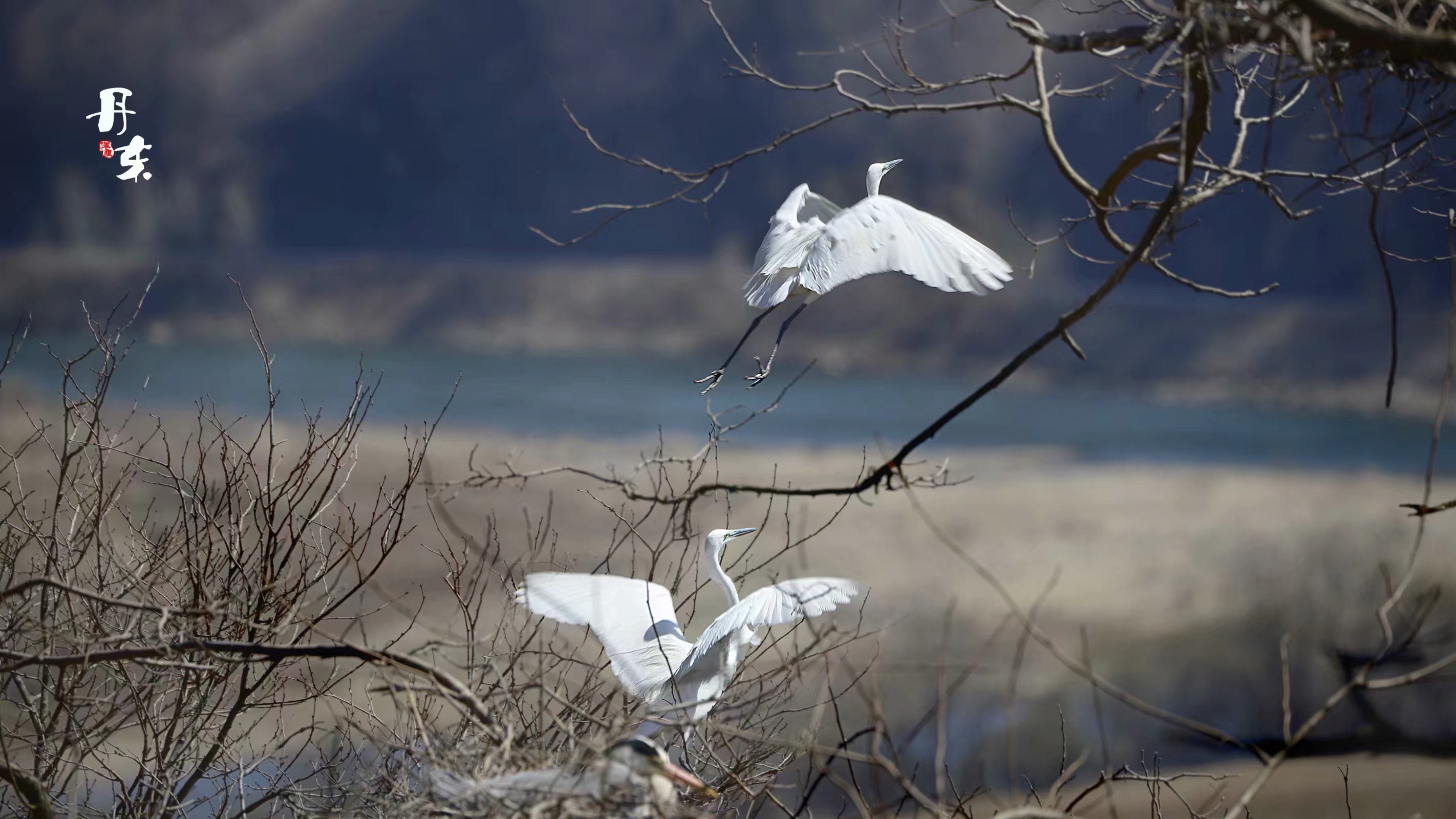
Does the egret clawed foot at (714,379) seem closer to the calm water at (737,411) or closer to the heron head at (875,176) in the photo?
the heron head at (875,176)

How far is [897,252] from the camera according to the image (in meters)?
1.79

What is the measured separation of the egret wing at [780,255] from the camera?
1.99 m

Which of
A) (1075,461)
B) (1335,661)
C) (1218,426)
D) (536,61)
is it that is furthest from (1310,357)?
(536,61)

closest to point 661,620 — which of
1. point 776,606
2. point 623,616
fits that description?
point 623,616

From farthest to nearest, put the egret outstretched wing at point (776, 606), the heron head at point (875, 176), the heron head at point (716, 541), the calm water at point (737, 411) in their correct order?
1. the calm water at point (737, 411)
2. the heron head at point (875, 176)
3. the heron head at point (716, 541)
4. the egret outstretched wing at point (776, 606)

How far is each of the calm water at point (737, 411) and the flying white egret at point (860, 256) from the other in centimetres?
807

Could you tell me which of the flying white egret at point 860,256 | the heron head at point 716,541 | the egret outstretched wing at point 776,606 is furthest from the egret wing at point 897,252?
the heron head at point 716,541

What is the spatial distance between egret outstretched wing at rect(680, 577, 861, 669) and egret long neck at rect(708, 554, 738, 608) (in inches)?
8.8

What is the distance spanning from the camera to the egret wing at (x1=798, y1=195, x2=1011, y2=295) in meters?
1.62

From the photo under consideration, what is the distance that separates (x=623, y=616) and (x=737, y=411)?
28.3 feet

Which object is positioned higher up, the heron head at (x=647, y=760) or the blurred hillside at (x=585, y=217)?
the blurred hillside at (x=585, y=217)

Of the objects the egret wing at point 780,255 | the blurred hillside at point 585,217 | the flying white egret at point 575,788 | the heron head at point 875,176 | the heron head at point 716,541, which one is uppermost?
the blurred hillside at point 585,217

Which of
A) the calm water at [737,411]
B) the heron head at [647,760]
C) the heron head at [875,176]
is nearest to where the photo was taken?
the heron head at [647,760]

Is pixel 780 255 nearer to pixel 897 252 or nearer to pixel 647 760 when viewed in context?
pixel 897 252
